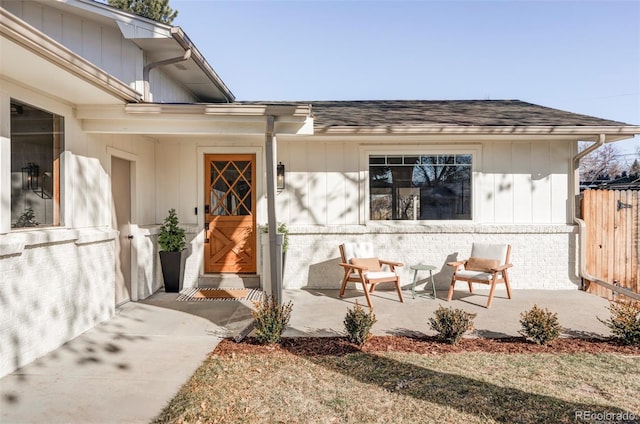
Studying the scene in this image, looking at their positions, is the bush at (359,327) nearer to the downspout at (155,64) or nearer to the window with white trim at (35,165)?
the window with white trim at (35,165)

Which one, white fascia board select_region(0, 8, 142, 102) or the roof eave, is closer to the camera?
white fascia board select_region(0, 8, 142, 102)

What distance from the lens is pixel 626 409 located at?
2.79m

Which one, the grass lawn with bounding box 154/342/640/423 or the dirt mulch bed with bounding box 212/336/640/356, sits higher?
the dirt mulch bed with bounding box 212/336/640/356

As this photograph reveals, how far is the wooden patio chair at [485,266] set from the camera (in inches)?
224

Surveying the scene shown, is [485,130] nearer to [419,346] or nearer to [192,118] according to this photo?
[419,346]

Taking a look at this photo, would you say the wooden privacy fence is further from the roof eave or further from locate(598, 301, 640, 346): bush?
the roof eave

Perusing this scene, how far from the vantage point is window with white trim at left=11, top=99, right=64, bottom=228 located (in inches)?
140

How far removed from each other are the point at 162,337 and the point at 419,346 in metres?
2.81

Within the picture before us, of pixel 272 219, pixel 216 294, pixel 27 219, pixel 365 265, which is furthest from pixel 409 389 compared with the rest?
pixel 216 294

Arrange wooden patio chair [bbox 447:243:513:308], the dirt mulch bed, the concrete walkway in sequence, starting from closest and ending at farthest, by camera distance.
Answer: the concrete walkway, the dirt mulch bed, wooden patio chair [bbox 447:243:513:308]

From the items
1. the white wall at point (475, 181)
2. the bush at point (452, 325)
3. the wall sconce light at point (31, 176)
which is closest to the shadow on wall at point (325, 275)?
the white wall at point (475, 181)

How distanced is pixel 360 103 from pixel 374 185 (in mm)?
2963

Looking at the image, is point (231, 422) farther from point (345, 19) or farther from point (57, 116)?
point (345, 19)

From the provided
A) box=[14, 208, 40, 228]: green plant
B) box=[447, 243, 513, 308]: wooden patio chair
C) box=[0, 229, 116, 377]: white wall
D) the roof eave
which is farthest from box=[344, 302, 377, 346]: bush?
the roof eave
